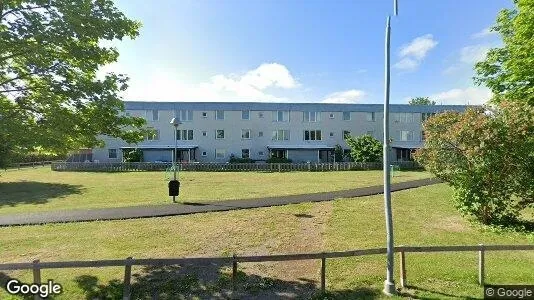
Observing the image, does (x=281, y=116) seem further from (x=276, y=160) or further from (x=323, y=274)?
(x=323, y=274)

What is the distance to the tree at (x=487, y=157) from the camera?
12.8 metres

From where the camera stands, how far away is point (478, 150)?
Result: 12.9 meters

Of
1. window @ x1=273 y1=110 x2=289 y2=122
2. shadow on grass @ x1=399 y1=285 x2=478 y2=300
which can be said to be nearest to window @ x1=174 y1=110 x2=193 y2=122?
window @ x1=273 y1=110 x2=289 y2=122

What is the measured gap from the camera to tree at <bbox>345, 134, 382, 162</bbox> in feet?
134

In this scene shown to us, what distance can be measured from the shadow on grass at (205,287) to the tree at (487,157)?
8653mm

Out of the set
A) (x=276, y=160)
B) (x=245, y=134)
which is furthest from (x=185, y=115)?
(x=276, y=160)

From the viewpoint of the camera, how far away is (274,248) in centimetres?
1097

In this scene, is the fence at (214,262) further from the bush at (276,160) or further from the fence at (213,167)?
the bush at (276,160)

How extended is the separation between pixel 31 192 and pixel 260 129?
28.5 metres

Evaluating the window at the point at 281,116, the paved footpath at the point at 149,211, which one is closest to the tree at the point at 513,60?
the paved footpath at the point at 149,211

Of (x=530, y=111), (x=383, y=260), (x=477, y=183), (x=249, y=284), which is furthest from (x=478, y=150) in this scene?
(x=249, y=284)

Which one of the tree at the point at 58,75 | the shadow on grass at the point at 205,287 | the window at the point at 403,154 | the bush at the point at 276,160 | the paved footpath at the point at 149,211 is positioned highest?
the tree at the point at 58,75

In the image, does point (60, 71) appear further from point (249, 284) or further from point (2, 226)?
point (2, 226)

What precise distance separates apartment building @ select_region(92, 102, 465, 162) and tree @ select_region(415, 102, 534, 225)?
31287mm
